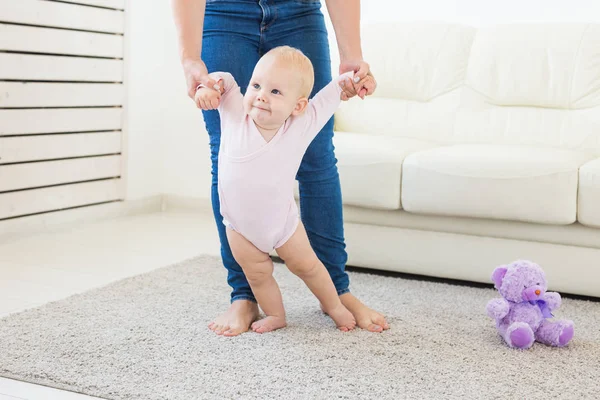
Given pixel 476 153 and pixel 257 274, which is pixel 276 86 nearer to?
pixel 257 274

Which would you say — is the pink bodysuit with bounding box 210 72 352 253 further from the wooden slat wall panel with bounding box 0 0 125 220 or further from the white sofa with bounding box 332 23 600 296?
the wooden slat wall panel with bounding box 0 0 125 220

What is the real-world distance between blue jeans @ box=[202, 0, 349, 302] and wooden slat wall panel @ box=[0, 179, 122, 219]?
4.30 feet

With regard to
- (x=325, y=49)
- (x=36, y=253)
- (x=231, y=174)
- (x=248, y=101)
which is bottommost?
(x=36, y=253)

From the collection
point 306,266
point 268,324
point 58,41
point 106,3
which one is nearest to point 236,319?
point 268,324

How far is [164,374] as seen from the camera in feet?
4.97

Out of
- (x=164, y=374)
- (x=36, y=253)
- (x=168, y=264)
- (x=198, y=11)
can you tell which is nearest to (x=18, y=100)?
(x=36, y=253)

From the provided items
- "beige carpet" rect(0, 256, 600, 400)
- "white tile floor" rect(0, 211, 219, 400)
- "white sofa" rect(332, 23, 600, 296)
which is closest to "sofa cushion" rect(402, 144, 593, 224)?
"white sofa" rect(332, 23, 600, 296)

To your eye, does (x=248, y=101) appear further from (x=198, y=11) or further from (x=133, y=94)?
(x=133, y=94)

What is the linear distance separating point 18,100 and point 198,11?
4.69 ft

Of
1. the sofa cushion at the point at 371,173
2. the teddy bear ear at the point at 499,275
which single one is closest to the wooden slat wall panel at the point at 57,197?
the sofa cushion at the point at 371,173

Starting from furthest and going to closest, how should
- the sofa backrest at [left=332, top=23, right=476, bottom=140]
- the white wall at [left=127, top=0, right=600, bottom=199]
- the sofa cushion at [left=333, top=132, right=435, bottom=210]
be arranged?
the white wall at [left=127, top=0, right=600, bottom=199] < the sofa backrest at [left=332, top=23, right=476, bottom=140] < the sofa cushion at [left=333, top=132, right=435, bottom=210]

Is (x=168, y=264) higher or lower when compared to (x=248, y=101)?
lower

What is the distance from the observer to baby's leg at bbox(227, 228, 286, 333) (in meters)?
1.73

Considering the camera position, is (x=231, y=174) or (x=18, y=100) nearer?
(x=231, y=174)
